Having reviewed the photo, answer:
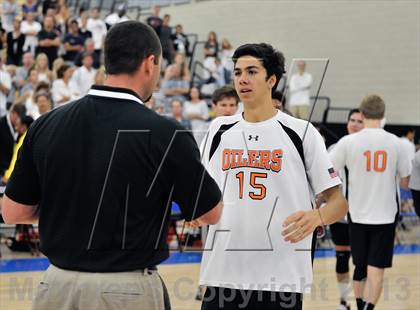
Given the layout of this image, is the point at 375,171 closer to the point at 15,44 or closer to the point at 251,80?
the point at 251,80

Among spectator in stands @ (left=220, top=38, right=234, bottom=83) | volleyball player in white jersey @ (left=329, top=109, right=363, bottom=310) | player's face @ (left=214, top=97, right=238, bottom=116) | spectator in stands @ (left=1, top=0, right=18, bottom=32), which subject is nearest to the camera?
player's face @ (left=214, top=97, right=238, bottom=116)

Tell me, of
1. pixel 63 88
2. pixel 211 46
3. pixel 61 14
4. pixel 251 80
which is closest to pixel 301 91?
pixel 211 46

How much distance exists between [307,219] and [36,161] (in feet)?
5.47

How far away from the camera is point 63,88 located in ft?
49.0

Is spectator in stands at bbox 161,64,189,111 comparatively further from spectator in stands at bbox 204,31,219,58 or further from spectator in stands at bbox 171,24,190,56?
spectator in stands at bbox 171,24,190,56

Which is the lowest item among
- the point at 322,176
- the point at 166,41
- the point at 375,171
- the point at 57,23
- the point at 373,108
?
the point at 375,171

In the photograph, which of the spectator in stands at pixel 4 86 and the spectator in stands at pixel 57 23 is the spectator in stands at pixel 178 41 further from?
the spectator in stands at pixel 4 86

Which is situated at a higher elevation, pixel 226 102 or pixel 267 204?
pixel 226 102

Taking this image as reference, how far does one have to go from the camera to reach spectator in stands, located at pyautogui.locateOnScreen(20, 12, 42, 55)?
58.6ft

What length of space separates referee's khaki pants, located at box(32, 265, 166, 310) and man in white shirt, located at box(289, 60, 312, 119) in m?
12.7

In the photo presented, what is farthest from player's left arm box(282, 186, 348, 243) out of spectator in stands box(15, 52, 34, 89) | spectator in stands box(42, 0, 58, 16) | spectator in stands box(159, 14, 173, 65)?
spectator in stands box(42, 0, 58, 16)

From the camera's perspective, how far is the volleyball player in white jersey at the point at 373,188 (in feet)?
25.3

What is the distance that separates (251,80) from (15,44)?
13933mm

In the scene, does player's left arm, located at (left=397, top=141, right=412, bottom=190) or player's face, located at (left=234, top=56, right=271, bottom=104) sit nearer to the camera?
player's face, located at (left=234, top=56, right=271, bottom=104)
